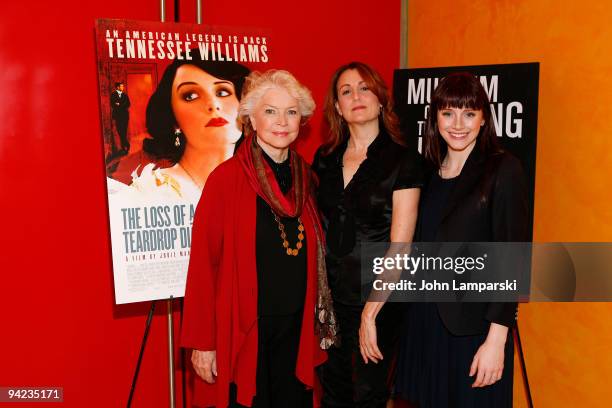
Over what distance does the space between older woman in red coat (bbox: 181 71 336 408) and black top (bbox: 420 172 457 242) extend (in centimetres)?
42

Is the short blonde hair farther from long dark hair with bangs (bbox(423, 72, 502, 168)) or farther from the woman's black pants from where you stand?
the woman's black pants

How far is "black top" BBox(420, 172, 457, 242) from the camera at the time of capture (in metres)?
2.09

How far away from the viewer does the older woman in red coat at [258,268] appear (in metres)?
2.07

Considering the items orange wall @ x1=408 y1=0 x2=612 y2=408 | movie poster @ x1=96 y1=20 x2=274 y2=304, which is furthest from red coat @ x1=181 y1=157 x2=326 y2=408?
orange wall @ x1=408 y1=0 x2=612 y2=408

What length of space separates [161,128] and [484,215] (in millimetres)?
1365

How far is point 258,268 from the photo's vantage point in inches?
82.4

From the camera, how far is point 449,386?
2.10 metres

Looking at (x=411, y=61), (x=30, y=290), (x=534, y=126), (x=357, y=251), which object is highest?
(x=411, y=61)

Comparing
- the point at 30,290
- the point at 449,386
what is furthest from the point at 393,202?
the point at 30,290

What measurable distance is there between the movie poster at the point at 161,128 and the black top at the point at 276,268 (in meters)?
0.51

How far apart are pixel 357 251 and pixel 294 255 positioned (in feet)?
0.90

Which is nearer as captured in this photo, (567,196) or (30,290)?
(567,196)

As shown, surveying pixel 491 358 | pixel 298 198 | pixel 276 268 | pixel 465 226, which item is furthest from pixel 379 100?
pixel 491 358

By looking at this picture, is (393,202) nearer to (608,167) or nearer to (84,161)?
(608,167)
